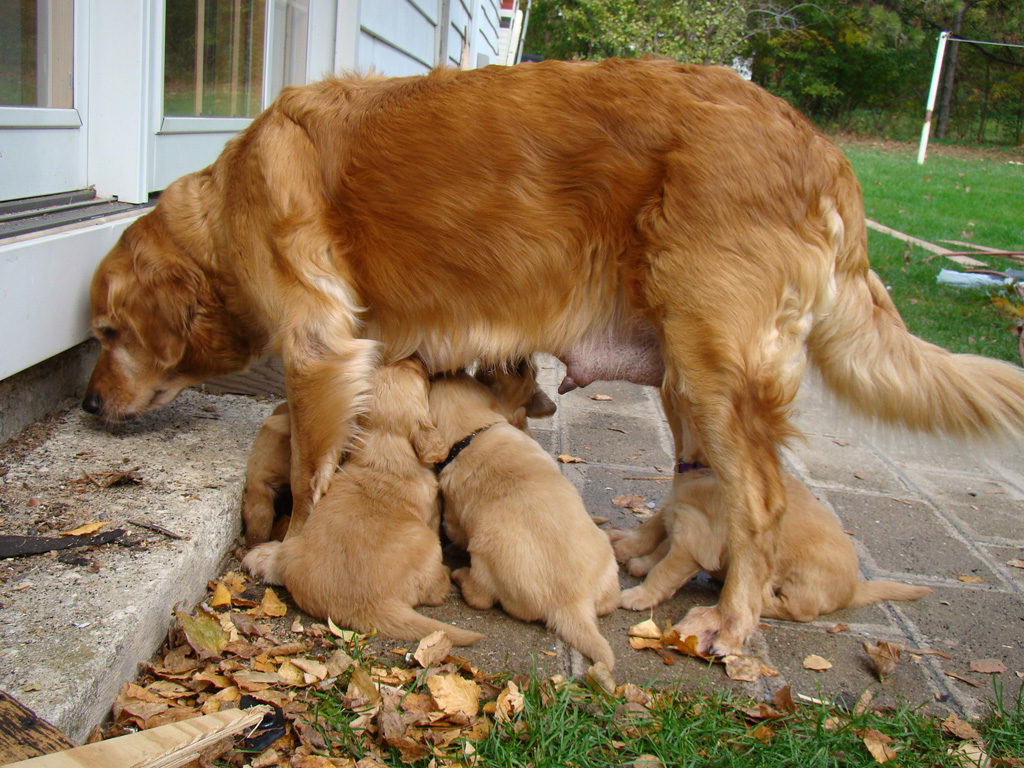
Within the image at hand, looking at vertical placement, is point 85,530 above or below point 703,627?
above

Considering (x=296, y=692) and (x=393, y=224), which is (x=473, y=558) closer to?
(x=296, y=692)

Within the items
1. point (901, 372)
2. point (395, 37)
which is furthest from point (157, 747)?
point (395, 37)

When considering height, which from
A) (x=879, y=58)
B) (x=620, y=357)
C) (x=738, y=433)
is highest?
(x=879, y=58)

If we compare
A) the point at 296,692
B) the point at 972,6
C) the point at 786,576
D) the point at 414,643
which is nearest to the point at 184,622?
the point at 296,692

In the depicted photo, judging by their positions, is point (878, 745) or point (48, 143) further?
point (48, 143)

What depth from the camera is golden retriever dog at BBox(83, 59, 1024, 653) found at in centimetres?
253

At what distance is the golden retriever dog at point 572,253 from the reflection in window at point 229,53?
3.36ft

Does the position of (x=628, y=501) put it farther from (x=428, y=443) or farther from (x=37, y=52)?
(x=37, y=52)

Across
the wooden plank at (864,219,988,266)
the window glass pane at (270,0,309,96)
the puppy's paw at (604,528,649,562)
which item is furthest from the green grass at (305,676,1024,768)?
the wooden plank at (864,219,988,266)

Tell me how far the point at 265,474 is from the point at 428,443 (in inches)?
26.7

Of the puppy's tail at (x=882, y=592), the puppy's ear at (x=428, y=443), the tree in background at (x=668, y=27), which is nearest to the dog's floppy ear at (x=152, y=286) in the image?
the puppy's ear at (x=428, y=443)

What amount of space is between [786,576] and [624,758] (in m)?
0.94

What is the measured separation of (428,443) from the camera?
2.79 meters

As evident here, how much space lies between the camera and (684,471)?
9.73ft
